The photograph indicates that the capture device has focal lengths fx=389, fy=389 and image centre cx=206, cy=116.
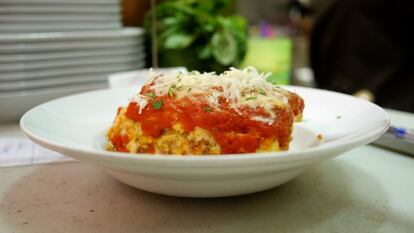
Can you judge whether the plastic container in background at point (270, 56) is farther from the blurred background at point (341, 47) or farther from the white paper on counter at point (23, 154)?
the white paper on counter at point (23, 154)

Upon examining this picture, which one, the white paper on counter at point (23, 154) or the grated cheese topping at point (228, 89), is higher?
the grated cheese topping at point (228, 89)

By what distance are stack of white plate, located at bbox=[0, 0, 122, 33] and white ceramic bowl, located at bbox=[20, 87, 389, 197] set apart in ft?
1.49

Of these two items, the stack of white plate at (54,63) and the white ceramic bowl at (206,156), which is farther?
the stack of white plate at (54,63)

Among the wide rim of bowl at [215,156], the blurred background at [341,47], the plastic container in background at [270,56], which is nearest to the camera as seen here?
the wide rim of bowl at [215,156]

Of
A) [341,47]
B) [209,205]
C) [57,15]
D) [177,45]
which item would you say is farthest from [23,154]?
[341,47]

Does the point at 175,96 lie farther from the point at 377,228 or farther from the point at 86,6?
the point at 86,6

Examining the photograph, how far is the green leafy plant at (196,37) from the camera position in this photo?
1466 millimetres

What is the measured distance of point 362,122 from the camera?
0.66 metres

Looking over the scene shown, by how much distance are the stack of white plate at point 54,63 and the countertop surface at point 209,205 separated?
0.48m

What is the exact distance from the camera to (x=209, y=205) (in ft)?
1.83

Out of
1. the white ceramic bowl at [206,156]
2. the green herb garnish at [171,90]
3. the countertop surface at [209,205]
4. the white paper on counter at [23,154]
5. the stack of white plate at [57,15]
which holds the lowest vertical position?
the white paper on counter at [23,154]

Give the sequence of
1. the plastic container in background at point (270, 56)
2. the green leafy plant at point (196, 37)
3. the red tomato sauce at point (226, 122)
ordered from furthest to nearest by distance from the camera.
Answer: the plastic container in background at point (270, 56), the green leafy plant at point (196, 37), the red tomato sauce at point (226, 122)

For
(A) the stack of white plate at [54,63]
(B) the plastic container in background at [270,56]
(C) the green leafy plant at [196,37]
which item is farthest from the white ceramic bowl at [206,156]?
(B) the plastic container in background at [270,56]

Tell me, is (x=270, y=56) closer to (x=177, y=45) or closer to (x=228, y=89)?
(x=177, y=45)
